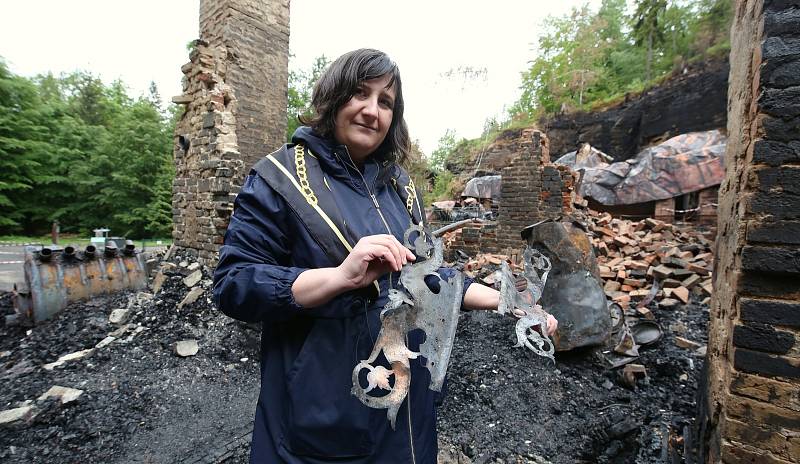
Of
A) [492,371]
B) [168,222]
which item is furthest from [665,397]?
[168,222]

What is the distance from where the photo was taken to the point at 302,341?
104cm

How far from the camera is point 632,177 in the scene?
12.2 m

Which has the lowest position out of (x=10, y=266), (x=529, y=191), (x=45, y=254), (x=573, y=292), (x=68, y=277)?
(x=10, y=266)

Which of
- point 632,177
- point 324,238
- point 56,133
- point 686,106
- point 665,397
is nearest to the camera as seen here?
point 324,238

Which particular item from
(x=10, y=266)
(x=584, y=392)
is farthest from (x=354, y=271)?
(x=10, y=266)

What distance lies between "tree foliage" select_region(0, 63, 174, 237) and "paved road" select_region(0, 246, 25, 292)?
22.8 feet

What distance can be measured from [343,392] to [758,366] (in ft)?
5.56

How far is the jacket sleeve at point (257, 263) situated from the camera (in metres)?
0.89

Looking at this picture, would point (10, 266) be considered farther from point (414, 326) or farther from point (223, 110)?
point (414, 326)

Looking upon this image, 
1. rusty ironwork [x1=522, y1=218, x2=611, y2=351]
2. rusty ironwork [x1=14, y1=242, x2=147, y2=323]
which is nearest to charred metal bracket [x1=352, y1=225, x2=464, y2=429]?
rusty ironwork [x1=522, y1=218, x2=611, y2=351]

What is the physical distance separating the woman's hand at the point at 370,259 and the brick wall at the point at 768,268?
1.55 m

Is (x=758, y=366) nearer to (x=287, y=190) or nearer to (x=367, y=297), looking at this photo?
(x=367, y=297)

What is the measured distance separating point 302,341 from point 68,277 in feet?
19.0

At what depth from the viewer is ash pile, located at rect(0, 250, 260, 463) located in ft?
9.28
